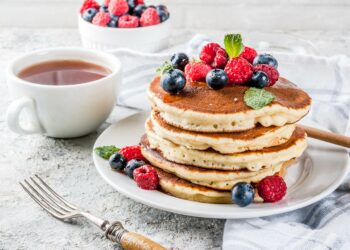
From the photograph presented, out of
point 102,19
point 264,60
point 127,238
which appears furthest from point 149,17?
point 127,238

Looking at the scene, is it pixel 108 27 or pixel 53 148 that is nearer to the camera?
pixel 53 148

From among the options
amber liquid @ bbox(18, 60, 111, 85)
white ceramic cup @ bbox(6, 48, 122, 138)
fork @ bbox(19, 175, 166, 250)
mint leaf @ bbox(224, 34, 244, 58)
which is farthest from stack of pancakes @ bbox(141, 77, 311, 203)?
amber liquid @ bbox(18, 60, 111, 85)

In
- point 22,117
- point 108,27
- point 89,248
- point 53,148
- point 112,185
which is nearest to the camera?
point 89,248

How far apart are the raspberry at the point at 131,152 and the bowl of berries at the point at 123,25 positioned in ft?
3.07

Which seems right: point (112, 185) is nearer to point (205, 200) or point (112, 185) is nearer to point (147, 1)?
point (205, 200)

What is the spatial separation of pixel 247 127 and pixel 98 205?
0.44 metres

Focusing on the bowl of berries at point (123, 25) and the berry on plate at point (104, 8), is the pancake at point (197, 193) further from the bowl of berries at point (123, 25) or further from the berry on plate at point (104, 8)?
the berry on plate at point (104, 8)

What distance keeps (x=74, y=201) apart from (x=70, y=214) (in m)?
0.12

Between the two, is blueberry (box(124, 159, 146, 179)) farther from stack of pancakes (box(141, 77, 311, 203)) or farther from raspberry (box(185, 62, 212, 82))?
raspberry (box(185, 62, 212, 82))

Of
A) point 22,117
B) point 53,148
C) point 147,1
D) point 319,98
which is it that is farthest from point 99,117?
point 147,1

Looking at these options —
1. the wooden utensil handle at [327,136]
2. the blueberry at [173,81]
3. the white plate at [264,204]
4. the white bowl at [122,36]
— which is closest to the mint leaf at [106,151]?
the white plate at [264,204]

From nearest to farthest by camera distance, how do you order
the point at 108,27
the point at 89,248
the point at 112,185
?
the point at 89,248
the point at 112,185
the point at 108,27

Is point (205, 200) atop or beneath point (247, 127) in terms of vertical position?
beneath

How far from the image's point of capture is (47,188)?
5.78 ft
